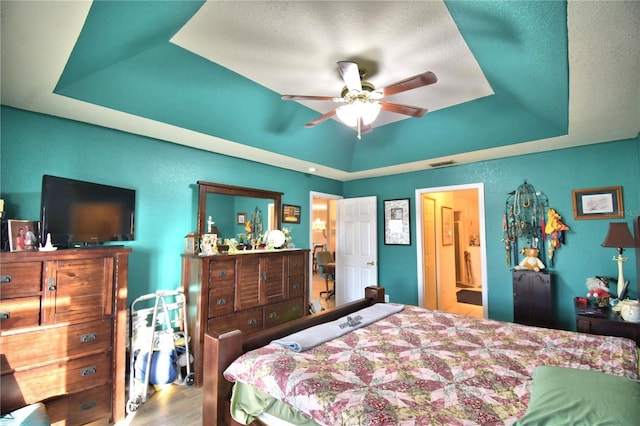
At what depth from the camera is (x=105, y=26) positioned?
1.62 metres

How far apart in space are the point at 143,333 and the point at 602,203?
16.2ft

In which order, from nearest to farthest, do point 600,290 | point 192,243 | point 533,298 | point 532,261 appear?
1. point 600,290
2. point 192,243
3. point 533,298
4. point 532,261

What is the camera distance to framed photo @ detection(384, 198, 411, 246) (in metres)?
4.77

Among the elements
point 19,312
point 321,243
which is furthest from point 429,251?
point 321,243

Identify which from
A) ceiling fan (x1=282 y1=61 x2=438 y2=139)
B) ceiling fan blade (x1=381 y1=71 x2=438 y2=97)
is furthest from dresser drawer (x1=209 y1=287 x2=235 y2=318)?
ceiling fan blade (x1=381 y1=71 x2=438 y2=97)

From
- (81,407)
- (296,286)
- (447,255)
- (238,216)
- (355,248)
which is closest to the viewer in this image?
(81,407)

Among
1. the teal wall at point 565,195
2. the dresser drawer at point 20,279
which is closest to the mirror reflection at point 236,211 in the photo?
the dresser drawer at point 20,279

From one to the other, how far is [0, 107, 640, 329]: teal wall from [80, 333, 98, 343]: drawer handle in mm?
700

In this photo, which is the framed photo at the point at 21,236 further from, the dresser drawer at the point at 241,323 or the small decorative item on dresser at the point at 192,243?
the dresser drawer at the point at 241,323

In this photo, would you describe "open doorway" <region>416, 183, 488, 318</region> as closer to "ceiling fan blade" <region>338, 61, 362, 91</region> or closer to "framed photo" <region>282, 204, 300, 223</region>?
"framed photo" <region>282, 204, 300, 223</region>

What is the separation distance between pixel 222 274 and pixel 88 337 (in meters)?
1.14

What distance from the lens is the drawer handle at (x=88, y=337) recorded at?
2.10 metres

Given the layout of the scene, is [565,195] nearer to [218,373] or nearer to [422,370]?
[422,370]

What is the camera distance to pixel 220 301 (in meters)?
2.96
